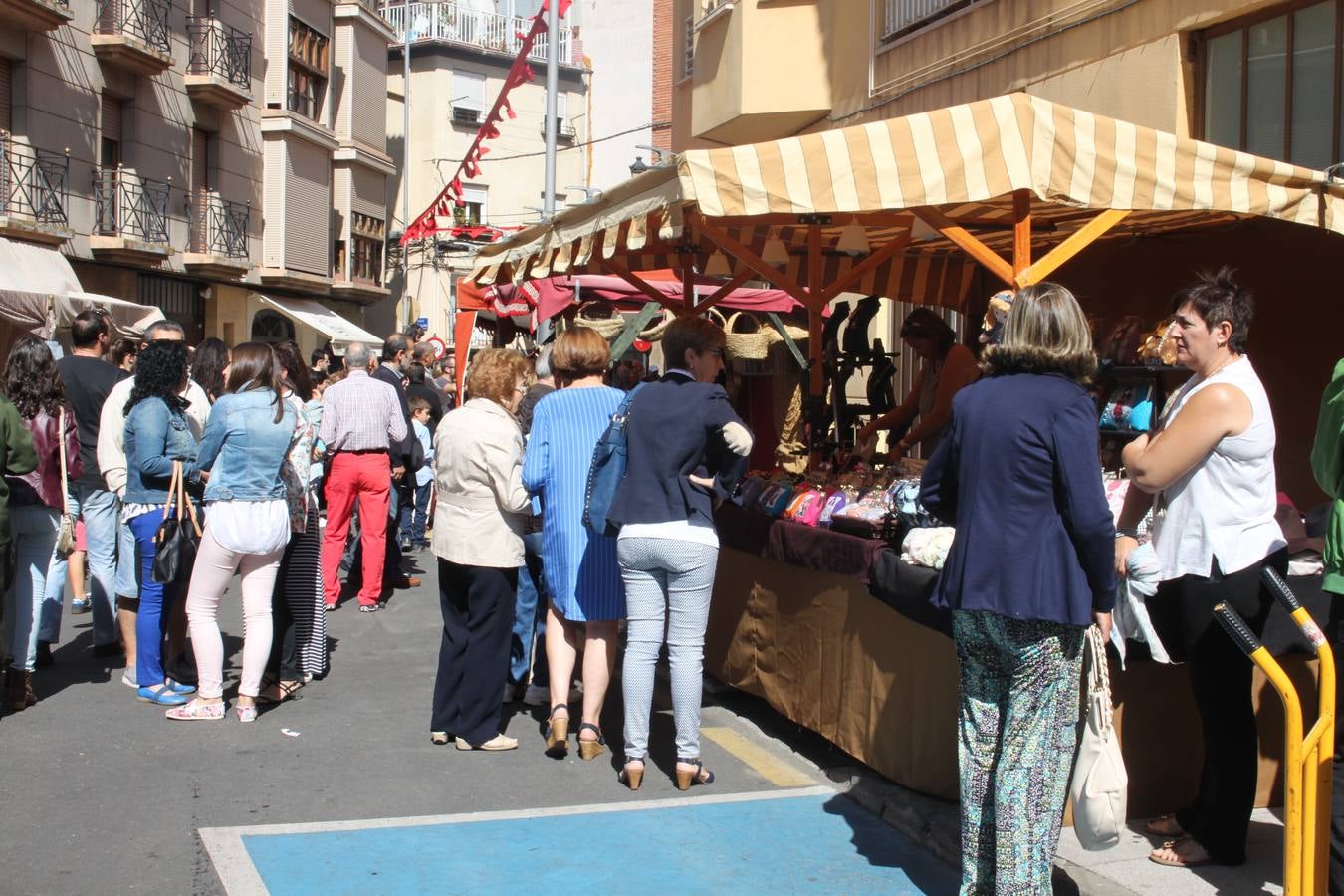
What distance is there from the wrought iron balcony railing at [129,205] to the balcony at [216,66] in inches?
105

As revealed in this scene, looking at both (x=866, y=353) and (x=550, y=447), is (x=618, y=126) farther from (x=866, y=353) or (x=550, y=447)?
(x=550, y=447)

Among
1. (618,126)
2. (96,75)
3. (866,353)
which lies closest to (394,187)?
(618,126)

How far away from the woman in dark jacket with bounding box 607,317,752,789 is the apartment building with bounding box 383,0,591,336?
118 ft

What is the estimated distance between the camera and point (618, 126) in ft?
139

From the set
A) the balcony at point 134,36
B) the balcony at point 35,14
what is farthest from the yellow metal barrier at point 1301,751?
the balcony at point 134,36

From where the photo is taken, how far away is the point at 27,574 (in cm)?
663

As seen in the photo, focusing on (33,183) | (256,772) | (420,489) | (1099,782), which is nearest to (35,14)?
(33,183)

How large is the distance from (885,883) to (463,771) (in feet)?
6.84

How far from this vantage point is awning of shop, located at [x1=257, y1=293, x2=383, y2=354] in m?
31.5

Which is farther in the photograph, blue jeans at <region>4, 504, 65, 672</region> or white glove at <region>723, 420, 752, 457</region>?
blue jeans at <region>4, 504, 65, 672</region>

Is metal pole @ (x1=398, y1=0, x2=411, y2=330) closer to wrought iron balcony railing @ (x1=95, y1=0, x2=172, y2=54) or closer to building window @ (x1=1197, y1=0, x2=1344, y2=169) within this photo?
wrought iron balcony railing @ (x1=95, y1=0, x2=172, y2=54)

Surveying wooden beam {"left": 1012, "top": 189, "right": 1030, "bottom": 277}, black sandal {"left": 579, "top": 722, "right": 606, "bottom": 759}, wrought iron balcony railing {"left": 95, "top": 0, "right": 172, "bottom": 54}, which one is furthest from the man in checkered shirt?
wrought iron balcony railing {"left": 95, "top": 0, "right": 172, "bottom": 54}

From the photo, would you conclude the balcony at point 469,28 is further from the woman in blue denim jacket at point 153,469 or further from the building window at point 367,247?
the woman in blue denim jacket at point 153,469

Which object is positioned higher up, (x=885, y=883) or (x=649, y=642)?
(x=649, y=642)
